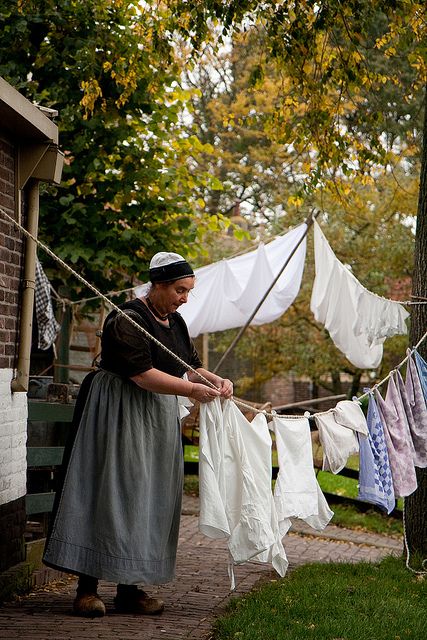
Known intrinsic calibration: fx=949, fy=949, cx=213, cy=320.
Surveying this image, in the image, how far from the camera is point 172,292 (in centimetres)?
528

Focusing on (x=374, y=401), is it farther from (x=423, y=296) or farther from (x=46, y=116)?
(x=46, y=116)

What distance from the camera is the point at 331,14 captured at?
726 cm

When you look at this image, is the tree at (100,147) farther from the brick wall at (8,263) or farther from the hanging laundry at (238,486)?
the hanging laundry at (238,486)

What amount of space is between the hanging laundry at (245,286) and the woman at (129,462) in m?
6.94

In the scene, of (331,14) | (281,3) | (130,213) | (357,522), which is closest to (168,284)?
(331,14)

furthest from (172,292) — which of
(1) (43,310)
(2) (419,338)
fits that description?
(1) (43,310)

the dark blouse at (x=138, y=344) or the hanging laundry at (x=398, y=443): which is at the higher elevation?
the dark blouse at (x=138, y=344)

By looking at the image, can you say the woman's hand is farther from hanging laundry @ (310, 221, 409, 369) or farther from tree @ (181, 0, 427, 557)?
hanging laundry @ (310, 221, 409, 369)

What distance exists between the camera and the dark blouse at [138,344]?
5.04m

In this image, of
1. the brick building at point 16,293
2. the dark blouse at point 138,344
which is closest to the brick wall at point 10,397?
the brick building at point 16,293

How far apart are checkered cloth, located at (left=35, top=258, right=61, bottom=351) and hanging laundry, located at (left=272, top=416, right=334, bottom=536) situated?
14.0ft

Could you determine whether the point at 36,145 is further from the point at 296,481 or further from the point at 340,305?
the point at 340,305

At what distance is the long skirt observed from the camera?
16.7ft

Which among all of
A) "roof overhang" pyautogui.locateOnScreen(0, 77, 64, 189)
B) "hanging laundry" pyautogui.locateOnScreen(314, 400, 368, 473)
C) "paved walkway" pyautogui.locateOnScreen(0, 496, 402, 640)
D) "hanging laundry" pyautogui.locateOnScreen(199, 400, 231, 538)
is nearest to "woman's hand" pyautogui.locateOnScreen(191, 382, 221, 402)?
"hanging laundry" pyautogui.locateOnScreen(199, 400, 231, 538)
